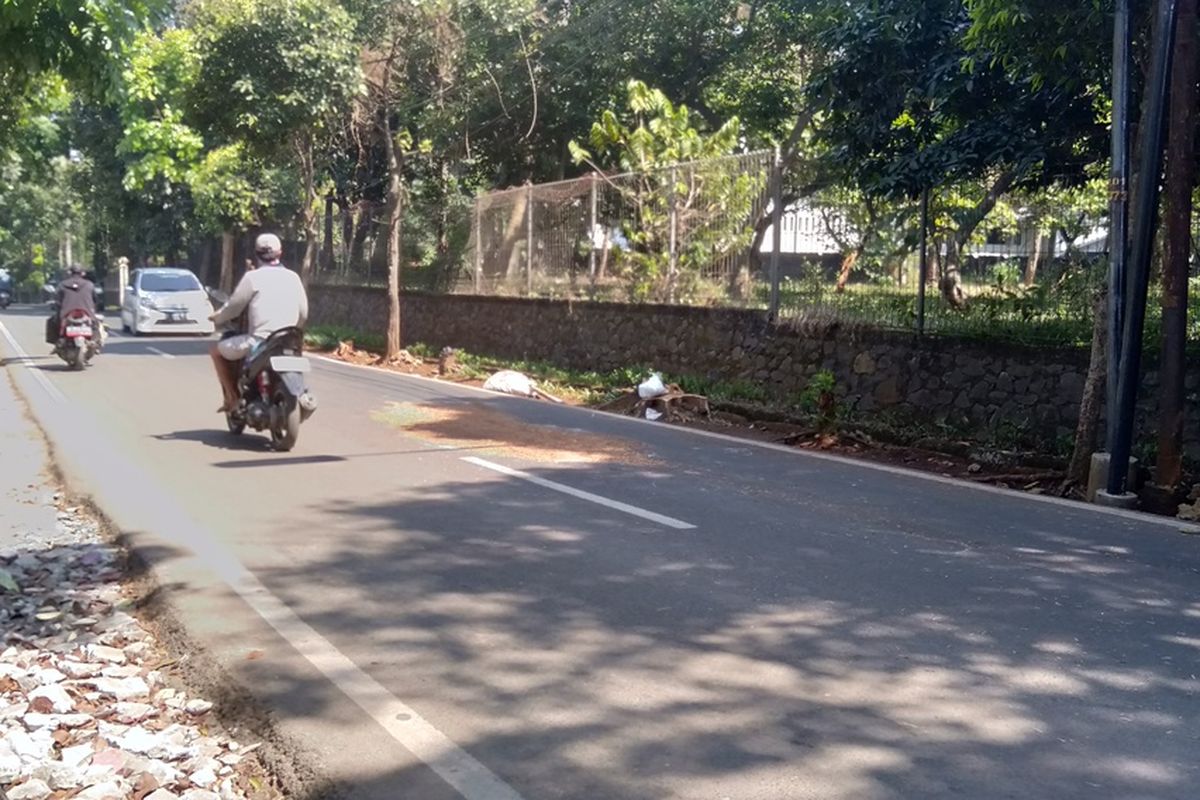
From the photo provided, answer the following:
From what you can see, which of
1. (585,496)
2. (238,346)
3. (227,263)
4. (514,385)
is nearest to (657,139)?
(514,385)

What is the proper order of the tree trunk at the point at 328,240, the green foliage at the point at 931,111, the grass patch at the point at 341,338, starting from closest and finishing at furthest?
the green foliage at the point at 931,111 < the grass patch at the point at 341,338 < the tree trunk at the point at 328,240

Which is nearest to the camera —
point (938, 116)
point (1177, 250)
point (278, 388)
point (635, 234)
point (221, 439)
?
point (1177, 250)

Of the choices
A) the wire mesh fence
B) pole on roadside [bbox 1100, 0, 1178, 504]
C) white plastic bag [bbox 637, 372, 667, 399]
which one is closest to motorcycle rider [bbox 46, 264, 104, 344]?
the wire mesh fence

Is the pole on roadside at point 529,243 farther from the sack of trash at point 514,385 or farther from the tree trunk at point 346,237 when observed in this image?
the tree trunk at point 346,237

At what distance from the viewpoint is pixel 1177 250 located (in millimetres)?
8844

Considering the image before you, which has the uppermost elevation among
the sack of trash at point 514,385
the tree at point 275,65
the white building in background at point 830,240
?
the tree at point 275,65

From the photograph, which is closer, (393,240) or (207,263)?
(393,240)

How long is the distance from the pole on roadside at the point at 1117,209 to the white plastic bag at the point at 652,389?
20.6 feet

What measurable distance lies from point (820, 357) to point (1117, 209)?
16.2 ft

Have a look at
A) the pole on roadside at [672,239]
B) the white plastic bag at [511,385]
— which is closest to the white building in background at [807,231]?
the pole on roadside at [672,239]

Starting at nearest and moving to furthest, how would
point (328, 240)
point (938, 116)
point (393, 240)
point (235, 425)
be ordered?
point (235, 425), point (938, 116), point (393, 240), point (328, 240)

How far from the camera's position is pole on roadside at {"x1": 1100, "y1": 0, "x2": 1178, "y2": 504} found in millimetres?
8656

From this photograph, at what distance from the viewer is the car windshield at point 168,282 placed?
28.1m

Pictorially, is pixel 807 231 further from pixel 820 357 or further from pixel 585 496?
pixel 585 496
